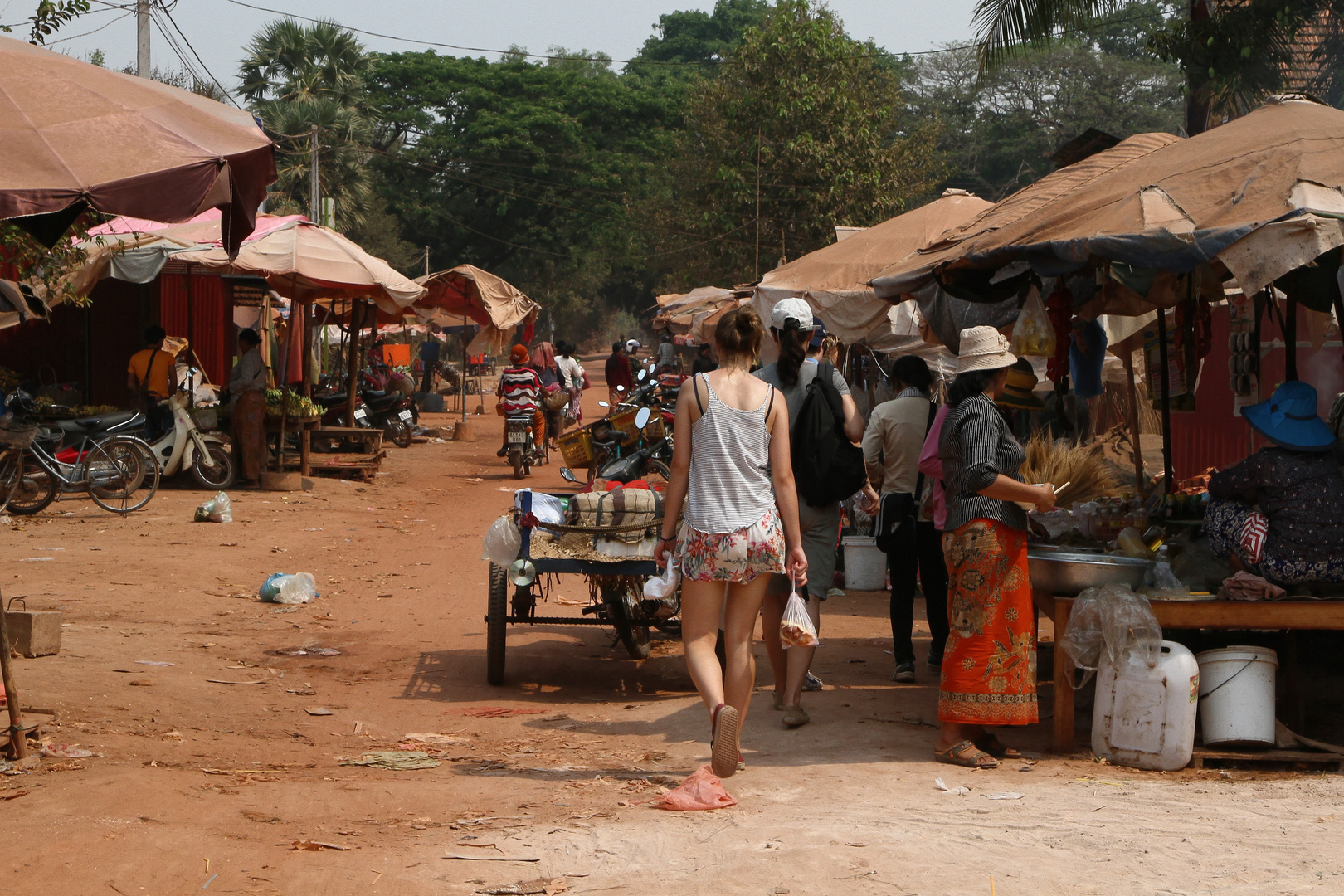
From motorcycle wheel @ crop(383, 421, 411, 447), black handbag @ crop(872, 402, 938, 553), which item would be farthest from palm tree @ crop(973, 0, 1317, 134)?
motorcycle wheel @ crop(383, 421, 411, 447)

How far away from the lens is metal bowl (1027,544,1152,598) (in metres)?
5.52

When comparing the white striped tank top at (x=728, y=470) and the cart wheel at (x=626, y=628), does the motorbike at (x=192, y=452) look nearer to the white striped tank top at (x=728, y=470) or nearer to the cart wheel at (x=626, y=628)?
the cart wheel at (x=626, y=628)

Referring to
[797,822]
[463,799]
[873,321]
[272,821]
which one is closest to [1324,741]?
[797,822]

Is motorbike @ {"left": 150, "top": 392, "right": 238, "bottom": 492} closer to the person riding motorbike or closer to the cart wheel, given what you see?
the person riding motorbike

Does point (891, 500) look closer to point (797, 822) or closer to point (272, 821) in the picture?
point (797, 822)

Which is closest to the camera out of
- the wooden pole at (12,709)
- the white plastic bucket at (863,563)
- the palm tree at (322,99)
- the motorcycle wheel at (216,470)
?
the wooden pole at (12,709)

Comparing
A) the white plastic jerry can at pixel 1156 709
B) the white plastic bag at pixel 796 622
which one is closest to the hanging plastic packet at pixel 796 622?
the white plastic bag at pixel 796 622

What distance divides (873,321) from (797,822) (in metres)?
6.84

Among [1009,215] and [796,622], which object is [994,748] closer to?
[796,622]

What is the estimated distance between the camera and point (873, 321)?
10.7 metres

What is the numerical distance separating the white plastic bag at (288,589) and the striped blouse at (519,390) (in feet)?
27.2

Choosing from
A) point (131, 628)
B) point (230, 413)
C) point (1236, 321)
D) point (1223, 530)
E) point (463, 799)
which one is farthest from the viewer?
point (230, 413)

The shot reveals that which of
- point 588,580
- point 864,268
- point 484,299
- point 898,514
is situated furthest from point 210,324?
point 898,514

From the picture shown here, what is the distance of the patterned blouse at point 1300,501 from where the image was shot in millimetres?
5328
